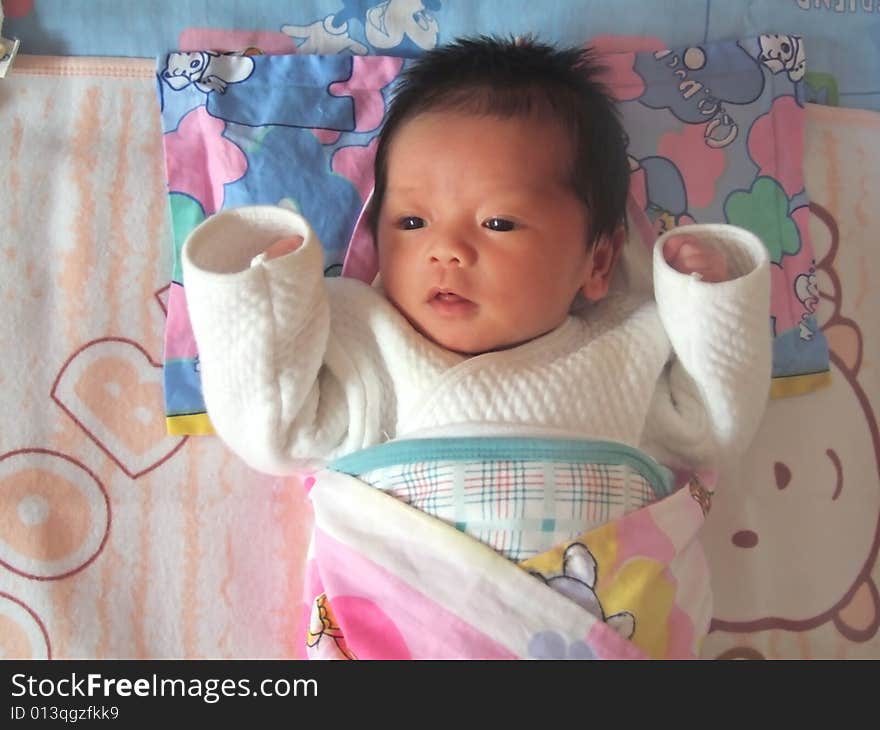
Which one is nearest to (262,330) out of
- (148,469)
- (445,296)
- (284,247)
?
(284,247)

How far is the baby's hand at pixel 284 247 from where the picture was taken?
1006mm

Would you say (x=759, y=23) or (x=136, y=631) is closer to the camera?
(x=136, y=631)

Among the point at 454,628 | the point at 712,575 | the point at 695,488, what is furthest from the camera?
the point at 712,575

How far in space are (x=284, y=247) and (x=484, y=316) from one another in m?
0.23

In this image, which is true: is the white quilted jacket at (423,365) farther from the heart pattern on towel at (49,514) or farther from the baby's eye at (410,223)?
the heart pattern on towel at (49,514)

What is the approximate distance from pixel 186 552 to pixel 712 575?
26.1 inches

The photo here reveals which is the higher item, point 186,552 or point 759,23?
point 759,23

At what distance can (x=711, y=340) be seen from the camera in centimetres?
102

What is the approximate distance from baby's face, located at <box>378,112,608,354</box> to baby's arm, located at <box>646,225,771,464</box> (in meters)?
0.13

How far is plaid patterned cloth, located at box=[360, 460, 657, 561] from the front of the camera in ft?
3.13

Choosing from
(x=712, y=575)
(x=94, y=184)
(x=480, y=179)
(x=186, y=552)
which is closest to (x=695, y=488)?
(x=712, y=575)

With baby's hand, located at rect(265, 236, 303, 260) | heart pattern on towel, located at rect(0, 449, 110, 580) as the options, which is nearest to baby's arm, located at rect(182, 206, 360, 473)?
baby's hand, located at rect(265, 236, 303, 260)

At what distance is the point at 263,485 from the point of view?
1161 mm
